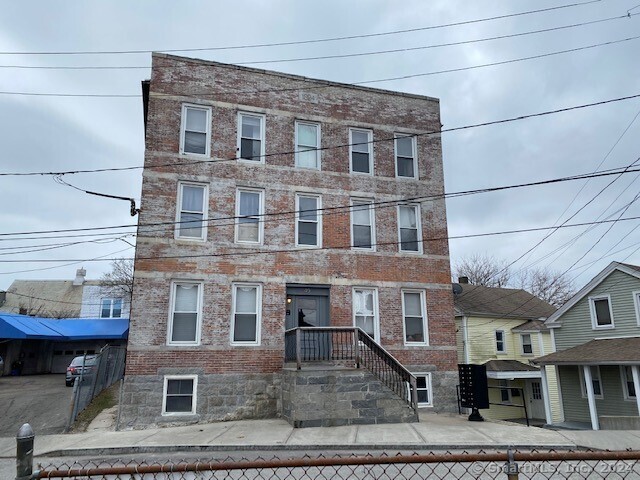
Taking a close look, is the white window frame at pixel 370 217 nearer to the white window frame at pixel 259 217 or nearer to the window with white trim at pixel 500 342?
the white window frame at pixel 259 217

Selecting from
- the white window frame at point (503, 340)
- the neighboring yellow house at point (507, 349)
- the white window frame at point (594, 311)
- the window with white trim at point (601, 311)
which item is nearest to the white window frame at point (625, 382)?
the white window frame at point (594, 311)

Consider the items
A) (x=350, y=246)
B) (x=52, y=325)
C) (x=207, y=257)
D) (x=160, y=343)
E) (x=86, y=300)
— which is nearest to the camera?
(x=160, y=343)

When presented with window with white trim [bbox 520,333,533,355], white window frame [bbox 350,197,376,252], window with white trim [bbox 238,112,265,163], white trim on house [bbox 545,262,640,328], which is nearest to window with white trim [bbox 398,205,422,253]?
white window frame [bbox 350,197,376,252]

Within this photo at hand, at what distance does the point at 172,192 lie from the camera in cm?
1421

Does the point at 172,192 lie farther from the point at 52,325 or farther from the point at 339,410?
the point at 52,325

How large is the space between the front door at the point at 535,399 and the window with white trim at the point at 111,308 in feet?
99.6

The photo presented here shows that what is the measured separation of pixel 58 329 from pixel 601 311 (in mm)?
27717

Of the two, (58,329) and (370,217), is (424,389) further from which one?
(58,329)

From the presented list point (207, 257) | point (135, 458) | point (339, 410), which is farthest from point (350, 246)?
point (135, 458)

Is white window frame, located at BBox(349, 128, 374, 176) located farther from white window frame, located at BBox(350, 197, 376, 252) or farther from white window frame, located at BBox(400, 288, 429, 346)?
white window frame, located at BBox(400, 288, 429, 346)

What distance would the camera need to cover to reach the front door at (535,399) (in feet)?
88.0

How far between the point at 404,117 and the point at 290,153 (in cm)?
462

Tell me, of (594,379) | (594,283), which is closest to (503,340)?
(594,379)

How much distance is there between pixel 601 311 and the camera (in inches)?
808
